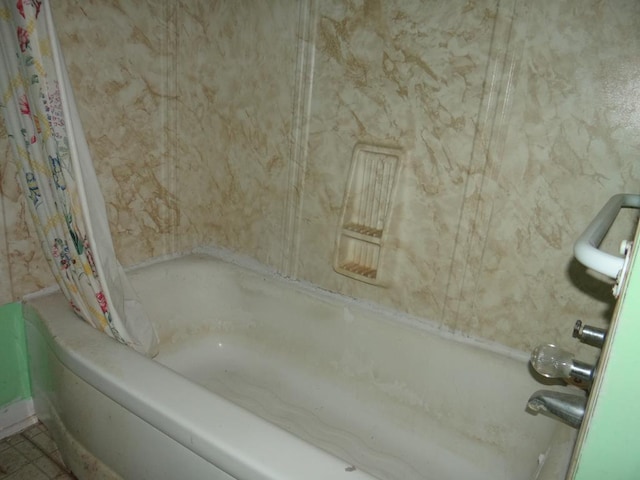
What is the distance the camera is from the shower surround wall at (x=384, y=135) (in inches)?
44.0

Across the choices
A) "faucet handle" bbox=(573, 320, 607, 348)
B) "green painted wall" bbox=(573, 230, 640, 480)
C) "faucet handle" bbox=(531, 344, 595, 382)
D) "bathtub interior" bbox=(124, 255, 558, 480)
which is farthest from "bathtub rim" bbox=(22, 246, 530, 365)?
"green painted wall" bbox=(573, 230, 640, 480)

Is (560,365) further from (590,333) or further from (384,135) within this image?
(384,135)

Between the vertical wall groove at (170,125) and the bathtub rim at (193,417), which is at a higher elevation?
the vertical wall groove at (170,125)

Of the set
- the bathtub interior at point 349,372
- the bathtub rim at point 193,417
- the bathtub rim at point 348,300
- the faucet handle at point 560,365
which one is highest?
the faucet handle at point 560,365

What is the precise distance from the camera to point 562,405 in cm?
85

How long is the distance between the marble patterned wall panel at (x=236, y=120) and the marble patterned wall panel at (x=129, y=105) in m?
0.08

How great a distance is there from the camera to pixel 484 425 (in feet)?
4.22

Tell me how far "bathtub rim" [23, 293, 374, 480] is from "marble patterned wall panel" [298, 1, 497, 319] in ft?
2.42

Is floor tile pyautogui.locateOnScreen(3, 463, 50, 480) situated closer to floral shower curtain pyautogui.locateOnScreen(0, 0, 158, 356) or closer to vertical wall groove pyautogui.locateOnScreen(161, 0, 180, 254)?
floral shower curtain pyautogui.locateOnScreen(0, 0, 158, 356)

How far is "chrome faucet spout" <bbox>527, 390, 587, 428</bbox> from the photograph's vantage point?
0.83 metres

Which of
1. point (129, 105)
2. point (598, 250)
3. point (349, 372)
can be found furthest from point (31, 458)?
point (598, 250)

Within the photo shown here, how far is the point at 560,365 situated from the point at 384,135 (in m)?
0.86

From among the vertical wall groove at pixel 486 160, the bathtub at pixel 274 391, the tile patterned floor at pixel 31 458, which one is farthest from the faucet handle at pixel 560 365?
the tile patterned floor at pixel 31 458

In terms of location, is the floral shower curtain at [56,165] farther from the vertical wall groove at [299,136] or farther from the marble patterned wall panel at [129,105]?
the vertical wall groove at [299,136]
